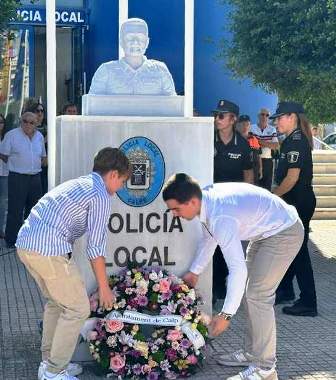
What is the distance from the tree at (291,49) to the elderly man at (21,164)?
306 centimetres

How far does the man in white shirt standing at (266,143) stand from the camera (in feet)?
36.2

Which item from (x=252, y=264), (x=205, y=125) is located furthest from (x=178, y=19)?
(x=252, y=264)

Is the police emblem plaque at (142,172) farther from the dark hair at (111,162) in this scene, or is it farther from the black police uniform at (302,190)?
the black police uniform at (302,190)

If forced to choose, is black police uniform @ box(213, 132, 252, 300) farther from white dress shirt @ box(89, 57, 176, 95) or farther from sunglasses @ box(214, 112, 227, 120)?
white dress shirt @ box(89, 57, 176, 95)

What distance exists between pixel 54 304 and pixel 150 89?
5.99 feet

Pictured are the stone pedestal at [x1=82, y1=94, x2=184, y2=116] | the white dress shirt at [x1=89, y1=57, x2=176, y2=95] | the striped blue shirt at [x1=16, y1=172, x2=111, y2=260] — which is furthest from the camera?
the white dress shirt at [x1=89, y1=57, x2=176, y2=95]

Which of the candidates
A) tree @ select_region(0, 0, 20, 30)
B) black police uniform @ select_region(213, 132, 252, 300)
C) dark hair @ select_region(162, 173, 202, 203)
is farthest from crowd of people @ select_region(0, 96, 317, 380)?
tree @ select_region(0, 0, 20, 30)

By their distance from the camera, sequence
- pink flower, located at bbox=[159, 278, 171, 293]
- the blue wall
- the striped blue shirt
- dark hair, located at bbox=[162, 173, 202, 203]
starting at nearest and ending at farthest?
dark hair, located at bbox=[162, 173, 202, 203] → the striped blue shirt → pink flower, located at bbox=[159, 278, 171, 293] → the blue wall

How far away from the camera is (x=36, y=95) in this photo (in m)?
16.0

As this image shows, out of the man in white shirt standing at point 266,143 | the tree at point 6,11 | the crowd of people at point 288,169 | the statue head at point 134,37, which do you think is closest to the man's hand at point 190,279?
the crowd of people at point 288,169

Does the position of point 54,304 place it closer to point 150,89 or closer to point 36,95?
point 150,89

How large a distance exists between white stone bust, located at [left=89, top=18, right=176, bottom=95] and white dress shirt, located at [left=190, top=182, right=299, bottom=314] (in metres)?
1.27

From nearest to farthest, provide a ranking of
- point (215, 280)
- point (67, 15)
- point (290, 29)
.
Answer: point (215, 280), point (290, 29), point (67, 15)

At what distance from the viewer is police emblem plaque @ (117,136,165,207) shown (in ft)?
17.3
